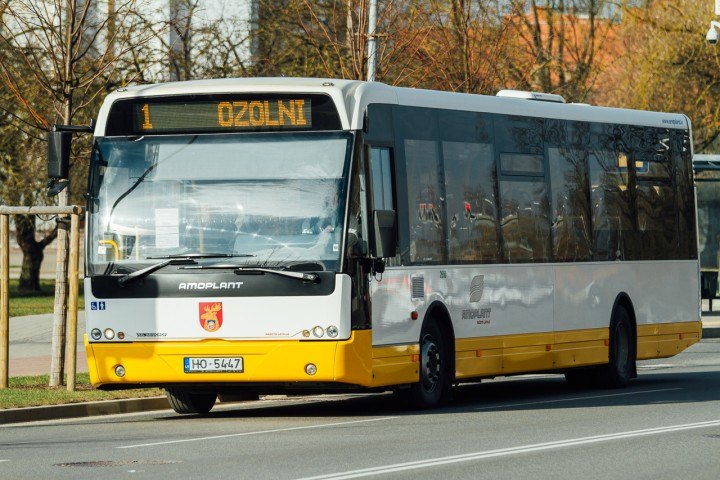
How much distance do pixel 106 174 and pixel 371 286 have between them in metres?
2.69

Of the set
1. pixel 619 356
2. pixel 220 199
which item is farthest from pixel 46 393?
pixel 619 356

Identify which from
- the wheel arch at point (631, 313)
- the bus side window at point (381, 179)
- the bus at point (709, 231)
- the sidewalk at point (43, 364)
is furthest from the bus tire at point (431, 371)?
the bus at point (709, 231)

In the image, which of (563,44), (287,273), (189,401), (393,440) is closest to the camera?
(393,440)

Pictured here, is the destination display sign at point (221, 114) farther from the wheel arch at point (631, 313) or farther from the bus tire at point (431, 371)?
the wheel arch at point (631, 313)

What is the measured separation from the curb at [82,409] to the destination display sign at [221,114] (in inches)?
111

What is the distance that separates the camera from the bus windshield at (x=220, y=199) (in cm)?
1484

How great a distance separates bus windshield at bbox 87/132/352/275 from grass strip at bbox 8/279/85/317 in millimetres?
22301

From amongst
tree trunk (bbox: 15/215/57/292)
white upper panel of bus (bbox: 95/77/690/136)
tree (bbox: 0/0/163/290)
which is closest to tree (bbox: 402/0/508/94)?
tree (bbox: 0/0/163/290)

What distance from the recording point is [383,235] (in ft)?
49.1

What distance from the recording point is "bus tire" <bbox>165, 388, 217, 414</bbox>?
645 inches

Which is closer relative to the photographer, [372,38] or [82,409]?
[82,409]

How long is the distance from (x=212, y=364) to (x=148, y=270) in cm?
105

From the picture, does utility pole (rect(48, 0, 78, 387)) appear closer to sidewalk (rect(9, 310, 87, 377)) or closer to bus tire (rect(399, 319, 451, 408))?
sidewalk (rect(9, 310, 87, 377))

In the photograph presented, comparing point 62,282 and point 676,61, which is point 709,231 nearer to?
point 676,61
